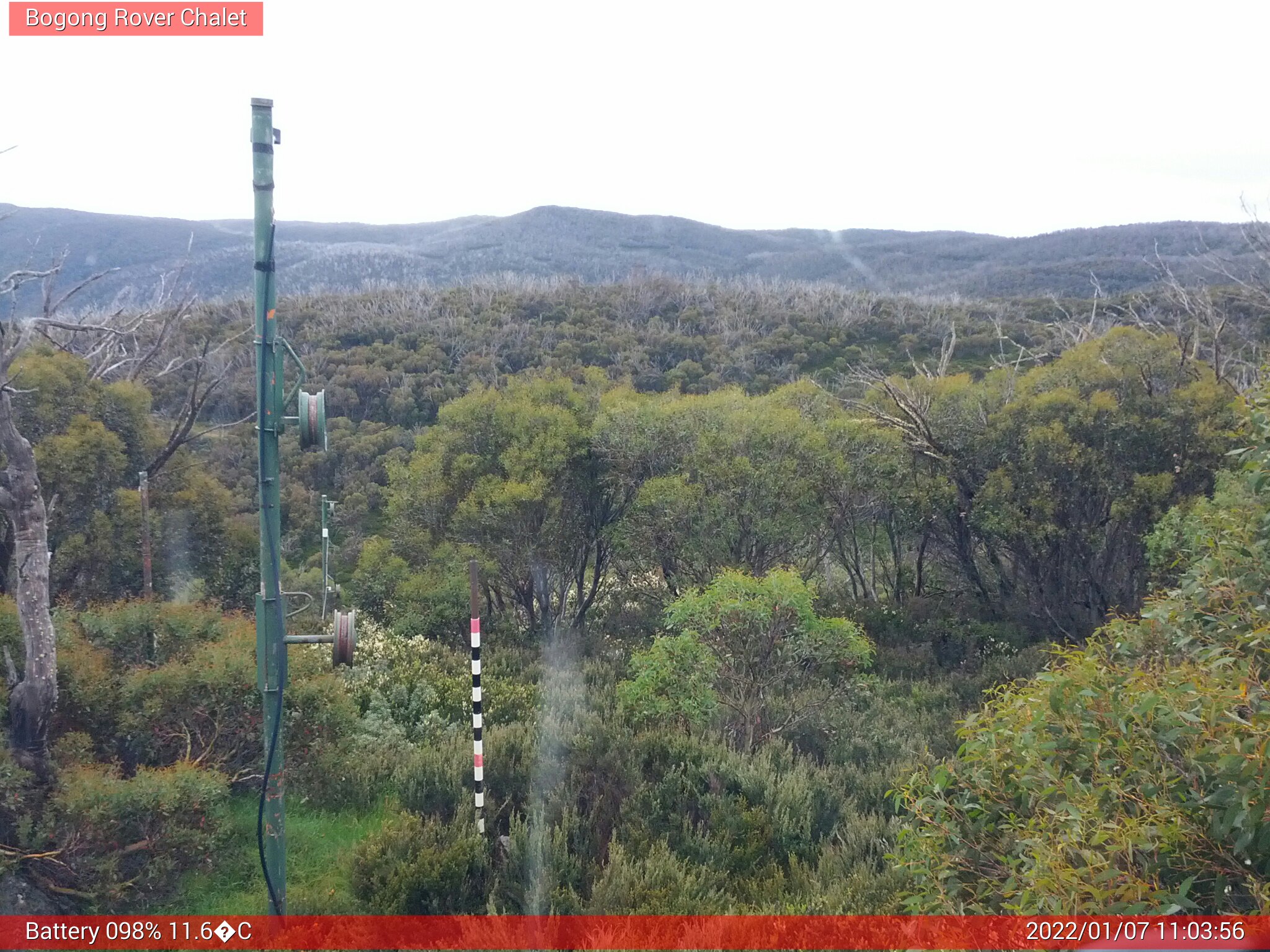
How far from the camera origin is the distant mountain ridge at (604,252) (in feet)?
159

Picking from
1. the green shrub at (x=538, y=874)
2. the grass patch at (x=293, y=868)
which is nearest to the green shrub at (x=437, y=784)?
the grass patch at (x=293, y=868)

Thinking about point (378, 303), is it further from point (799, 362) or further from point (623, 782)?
point (623, 782)

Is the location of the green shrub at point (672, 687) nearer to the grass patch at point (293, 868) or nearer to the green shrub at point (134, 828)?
the grass patch at point (293, 868)

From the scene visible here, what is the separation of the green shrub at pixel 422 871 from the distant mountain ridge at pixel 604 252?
3607 centimetres

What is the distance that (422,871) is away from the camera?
549 cm

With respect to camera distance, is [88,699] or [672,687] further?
[672,687]

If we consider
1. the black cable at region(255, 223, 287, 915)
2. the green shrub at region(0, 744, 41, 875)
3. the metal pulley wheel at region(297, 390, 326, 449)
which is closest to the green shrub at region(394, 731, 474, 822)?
the black cable at region(255, 223, 287, 915)

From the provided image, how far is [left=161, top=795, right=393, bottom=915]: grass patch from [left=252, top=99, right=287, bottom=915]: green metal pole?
0.62 metres

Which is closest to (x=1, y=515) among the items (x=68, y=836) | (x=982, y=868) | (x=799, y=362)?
(x=68, y=836)

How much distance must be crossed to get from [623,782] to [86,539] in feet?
28.5

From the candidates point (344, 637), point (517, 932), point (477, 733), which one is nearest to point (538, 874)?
point (517, 932)

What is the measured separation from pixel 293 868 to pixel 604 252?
2548 inches

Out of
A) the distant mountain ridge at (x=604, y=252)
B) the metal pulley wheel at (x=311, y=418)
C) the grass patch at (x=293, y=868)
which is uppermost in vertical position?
the distant mountain ridge at (x=604, y=252)

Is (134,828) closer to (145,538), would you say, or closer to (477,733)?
(477,733)
